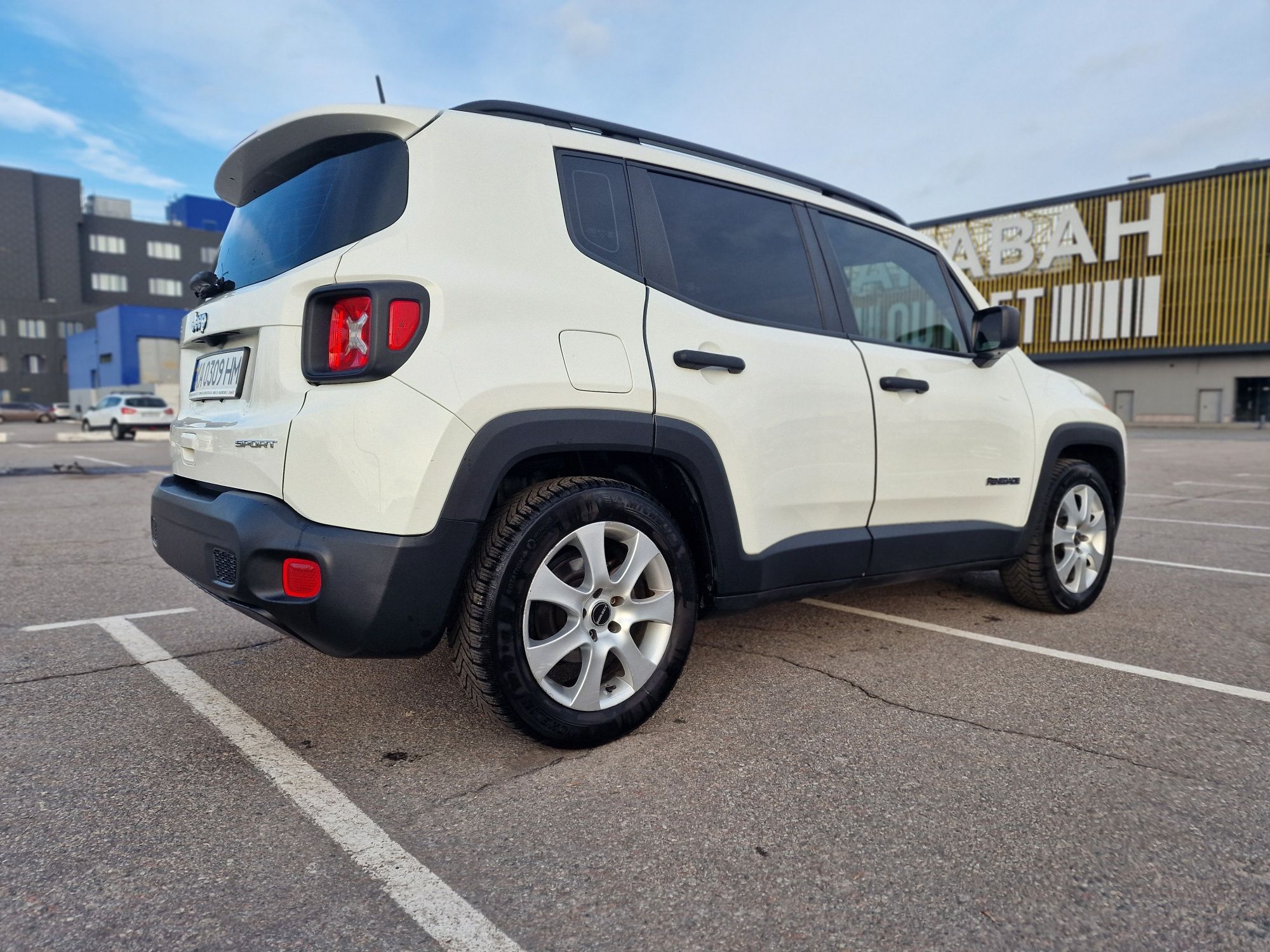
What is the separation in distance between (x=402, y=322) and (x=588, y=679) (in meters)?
1.12

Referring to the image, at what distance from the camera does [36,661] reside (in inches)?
129

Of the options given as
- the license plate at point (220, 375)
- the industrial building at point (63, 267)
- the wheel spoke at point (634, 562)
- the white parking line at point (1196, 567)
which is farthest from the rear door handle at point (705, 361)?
the industrial building at point (63, 267)

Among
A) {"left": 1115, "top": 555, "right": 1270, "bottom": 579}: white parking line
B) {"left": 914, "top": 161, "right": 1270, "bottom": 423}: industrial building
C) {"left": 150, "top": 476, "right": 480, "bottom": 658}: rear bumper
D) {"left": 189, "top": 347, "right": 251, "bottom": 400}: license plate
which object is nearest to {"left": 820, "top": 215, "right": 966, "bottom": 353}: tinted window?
{"left": 150, "top": 476, "right": 480, "bottom": 658}: rear bumper

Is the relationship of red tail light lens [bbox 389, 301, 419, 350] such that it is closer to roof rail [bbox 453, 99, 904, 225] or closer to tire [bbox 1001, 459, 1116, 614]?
roof rail [bbox 453, 99, 904, 225]

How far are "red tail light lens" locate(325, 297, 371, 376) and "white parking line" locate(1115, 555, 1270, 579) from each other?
18.1 feet

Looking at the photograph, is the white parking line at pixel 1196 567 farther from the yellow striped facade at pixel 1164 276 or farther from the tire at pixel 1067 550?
the yellow striped facade at pixel 1164 276

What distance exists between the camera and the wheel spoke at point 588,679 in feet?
7.95

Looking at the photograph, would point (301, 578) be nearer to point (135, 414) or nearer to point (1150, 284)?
point (135, 414)

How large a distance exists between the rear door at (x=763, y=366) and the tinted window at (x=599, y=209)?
67mm

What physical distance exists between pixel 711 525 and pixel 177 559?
5.53ft

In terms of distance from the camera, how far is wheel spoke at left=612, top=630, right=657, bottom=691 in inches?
97.6

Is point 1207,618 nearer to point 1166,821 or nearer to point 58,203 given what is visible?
point 1166,821

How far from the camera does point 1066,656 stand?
3.48 m

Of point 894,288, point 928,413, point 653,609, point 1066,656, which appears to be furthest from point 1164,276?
point 653,609
